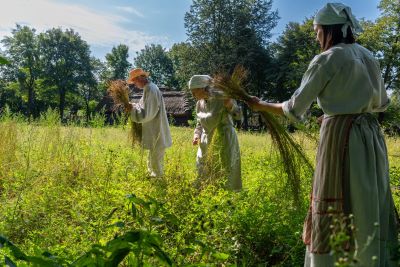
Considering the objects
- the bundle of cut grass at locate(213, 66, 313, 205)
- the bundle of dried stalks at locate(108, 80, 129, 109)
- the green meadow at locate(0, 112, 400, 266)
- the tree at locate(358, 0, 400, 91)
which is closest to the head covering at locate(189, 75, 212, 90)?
the green meadow at locate(0, 112, 400, 266)

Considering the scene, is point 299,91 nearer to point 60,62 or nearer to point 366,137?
point 366,137

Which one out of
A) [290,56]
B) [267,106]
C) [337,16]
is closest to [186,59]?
[290,56]

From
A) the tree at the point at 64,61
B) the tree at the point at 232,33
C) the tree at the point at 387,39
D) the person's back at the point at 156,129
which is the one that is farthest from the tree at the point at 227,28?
the person's back at the point at 156,129

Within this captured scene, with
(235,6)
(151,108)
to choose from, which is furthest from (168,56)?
(151,108)

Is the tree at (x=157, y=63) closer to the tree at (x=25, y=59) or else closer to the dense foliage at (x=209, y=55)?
the dense foliage at (x=209, y=55)

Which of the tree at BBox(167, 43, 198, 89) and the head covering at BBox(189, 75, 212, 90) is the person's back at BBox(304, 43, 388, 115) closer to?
the head covering at BBox(189, 75, 212, 90)

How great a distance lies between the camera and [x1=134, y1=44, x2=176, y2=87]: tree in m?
71.5

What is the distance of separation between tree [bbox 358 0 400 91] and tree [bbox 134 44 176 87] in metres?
47.4

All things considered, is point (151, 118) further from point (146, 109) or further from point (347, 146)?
point (347, 146)

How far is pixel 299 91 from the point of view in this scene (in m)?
Answer: 2.27

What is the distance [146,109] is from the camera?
565cm

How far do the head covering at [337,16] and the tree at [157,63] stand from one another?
2711 inches

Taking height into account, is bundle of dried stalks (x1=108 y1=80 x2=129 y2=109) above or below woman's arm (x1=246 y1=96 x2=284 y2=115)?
above

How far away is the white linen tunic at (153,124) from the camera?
18.5 feet
